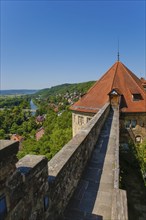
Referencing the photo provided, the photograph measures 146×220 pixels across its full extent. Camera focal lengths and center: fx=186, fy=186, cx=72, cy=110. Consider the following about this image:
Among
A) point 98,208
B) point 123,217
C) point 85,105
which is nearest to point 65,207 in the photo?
point 98,208

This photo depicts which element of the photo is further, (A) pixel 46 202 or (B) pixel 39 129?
(B) pixel 39 129

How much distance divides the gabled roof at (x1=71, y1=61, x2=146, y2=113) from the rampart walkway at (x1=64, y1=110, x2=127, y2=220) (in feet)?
40.8

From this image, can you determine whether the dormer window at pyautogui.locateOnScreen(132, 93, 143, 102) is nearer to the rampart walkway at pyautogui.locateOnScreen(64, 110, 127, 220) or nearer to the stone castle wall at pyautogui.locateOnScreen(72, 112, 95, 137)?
the stone castle wall at pyautogui.locateOnScreen(72, 112, 95, 137)

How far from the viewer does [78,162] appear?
520 cm

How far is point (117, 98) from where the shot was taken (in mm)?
18016

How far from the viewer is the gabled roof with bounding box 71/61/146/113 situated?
19.5 m

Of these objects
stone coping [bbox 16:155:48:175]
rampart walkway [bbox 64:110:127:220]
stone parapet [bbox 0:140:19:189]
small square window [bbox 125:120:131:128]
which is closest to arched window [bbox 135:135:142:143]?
small square window [bbox 125:120:131:128]

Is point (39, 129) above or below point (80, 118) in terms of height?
below

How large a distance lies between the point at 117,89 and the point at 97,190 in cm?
1485

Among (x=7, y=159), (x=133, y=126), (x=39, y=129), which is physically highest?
(x=7, y=159)

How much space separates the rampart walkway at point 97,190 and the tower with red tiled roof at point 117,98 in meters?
11.9

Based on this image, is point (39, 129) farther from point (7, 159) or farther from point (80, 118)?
point (7, 159)

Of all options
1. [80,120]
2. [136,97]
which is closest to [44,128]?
[80,120]

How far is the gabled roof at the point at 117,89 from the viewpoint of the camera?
19484mm
